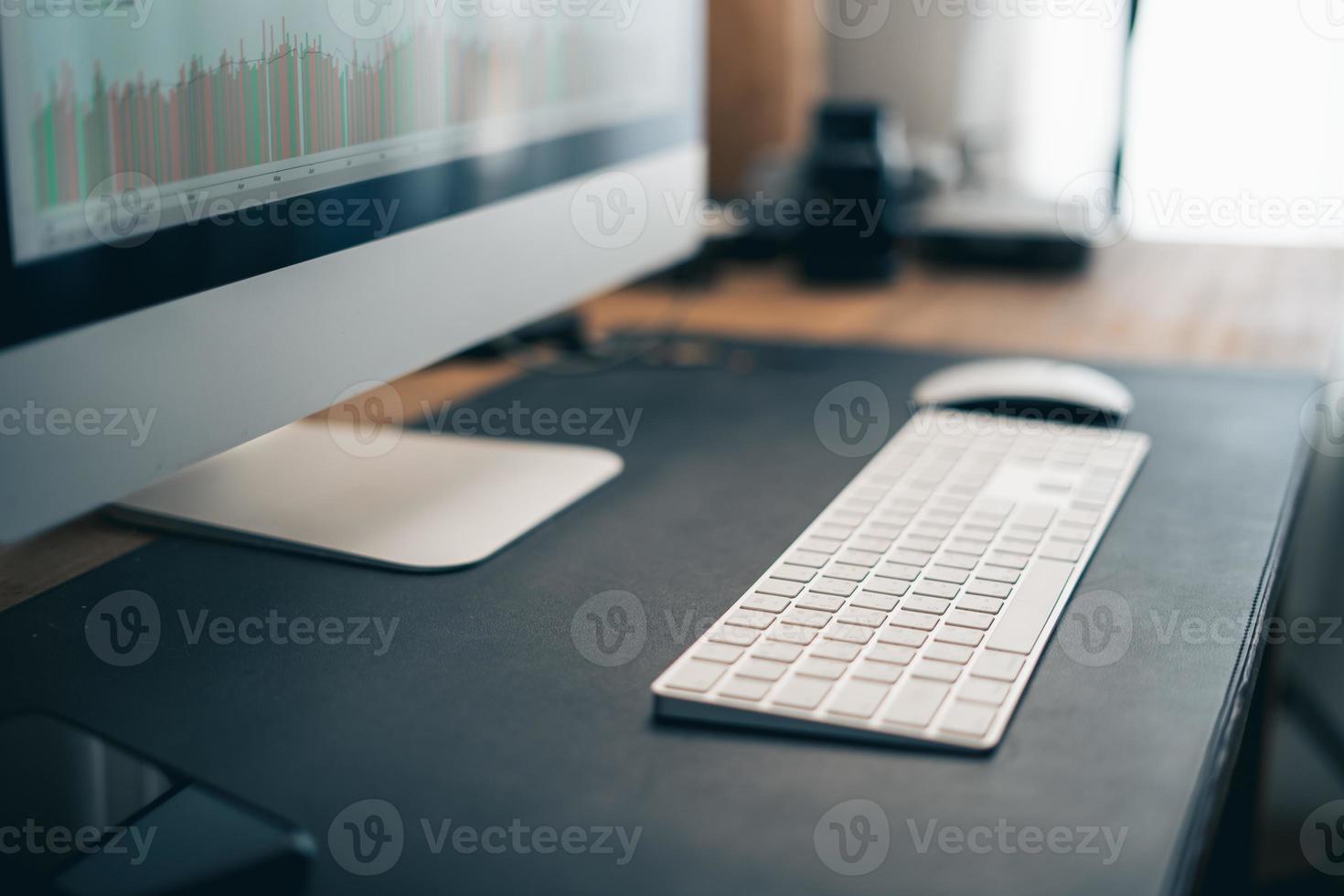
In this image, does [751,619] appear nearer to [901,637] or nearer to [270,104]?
[901,637]

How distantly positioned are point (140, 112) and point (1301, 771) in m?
1.52

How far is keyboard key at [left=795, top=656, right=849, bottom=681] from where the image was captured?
0.55 m

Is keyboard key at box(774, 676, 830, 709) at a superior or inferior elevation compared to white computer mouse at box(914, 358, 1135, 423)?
inferior

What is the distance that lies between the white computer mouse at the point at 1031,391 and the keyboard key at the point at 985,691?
0.43 m

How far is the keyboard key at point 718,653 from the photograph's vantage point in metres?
0.57

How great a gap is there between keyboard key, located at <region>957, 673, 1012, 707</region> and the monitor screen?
1.22 feet

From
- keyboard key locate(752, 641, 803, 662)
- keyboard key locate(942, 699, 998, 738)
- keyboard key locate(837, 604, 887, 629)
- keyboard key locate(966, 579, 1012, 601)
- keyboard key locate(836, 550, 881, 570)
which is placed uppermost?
keyboard key locate(836, 550, 881, 570)

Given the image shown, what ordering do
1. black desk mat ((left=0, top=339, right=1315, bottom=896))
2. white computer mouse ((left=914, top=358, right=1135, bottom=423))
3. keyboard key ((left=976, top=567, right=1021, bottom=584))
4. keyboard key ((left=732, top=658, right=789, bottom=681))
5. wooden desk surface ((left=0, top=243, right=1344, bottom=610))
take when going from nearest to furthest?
1. black desk mat ((left=0, top=339, right=1315, bottom=896))
2. keyboard key ((left=732, top=658, right=789, bottom=681))
3. keyboard key ((left=976, top=567, right=1021, bottom=584))
4. white computer mouse ((left=914, top=358, right=1135, bottom=423))
5. wooden desk surface ((left=0, top=243, right=1344, bottom=610))

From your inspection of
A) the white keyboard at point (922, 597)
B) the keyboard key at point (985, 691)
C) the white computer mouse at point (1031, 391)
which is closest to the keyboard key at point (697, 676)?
the white keyboard at point (922, 597)

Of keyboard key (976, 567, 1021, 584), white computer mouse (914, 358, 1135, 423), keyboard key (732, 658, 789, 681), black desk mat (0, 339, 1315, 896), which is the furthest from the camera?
white computer mouse (914, 358, 1135, 423)

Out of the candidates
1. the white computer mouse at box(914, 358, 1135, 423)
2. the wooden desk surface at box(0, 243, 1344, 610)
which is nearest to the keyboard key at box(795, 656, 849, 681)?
the white computer mouse at box(914, 358, 1135, 423)

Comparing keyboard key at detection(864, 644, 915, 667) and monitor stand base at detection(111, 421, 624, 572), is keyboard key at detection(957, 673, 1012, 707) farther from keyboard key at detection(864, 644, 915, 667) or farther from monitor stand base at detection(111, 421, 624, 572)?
monitor stand base at detection(111, 421, 624, 572)

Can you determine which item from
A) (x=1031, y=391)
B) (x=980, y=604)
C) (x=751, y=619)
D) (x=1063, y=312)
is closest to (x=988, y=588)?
(x=980, y=604)

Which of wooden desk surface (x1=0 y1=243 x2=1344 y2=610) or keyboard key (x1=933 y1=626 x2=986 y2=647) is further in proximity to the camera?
wooden desk surface (x1=0 y1=243 x2=1344 y2=610)
